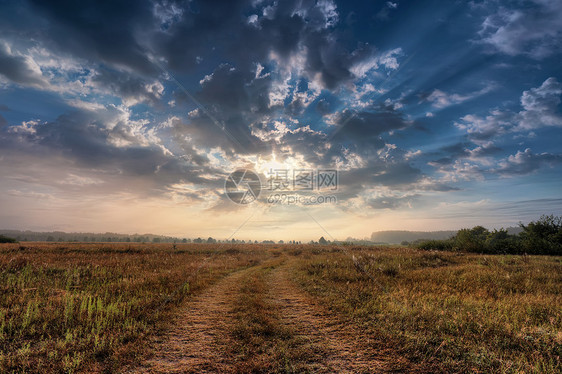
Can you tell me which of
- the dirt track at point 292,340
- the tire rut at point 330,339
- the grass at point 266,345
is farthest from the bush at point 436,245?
the grass at point 266,345

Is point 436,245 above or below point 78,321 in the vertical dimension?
below

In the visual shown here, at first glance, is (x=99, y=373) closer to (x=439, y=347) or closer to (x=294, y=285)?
(x=439, y=347)

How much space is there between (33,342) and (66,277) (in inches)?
364

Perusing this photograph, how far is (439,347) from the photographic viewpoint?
4832 mm

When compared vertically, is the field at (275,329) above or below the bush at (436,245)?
above

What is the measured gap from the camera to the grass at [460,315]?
15.4 ft

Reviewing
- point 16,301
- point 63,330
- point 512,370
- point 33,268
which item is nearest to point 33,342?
point 63,330

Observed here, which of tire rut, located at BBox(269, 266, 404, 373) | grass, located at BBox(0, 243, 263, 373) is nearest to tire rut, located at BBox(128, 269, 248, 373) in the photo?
grass, located at BBox(0, 243, 263, 373)

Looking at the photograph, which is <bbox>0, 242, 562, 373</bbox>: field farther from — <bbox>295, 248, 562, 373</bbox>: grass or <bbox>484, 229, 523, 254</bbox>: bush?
<bbox>484, 229, 523, 254</bbox>: bush

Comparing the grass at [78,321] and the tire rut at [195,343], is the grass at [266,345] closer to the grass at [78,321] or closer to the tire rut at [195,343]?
the tire rut at [195,343]

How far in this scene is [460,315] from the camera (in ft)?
22.0

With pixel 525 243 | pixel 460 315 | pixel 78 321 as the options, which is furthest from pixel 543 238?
pixel 78 321

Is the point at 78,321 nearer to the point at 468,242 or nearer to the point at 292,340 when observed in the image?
the point at 292,340

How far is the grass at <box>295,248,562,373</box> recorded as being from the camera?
15.4 feet
